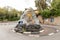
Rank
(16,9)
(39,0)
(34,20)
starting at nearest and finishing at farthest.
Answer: (34,20), (39,0), (16,9)

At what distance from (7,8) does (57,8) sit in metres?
22.3

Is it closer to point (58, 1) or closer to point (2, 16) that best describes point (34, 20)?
point (58, 1)

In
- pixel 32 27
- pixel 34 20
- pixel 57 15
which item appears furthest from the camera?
pixel 57 15

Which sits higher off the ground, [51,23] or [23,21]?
[23,21]

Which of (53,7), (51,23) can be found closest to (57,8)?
(53,7)

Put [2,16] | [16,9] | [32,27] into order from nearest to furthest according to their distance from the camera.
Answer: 1. [32,27]
2. [2,16]
3. [16,9]

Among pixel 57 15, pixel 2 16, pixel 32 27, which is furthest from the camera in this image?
pixel 2 16

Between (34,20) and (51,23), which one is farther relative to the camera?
(51,23)

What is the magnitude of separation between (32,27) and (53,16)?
15.7 meters

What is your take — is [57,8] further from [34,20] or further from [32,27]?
[32,27]

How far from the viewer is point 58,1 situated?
3453cm

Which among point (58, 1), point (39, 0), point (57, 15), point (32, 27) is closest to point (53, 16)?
point (57, 15)

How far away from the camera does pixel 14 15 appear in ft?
173

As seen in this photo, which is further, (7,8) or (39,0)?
(7,8)
